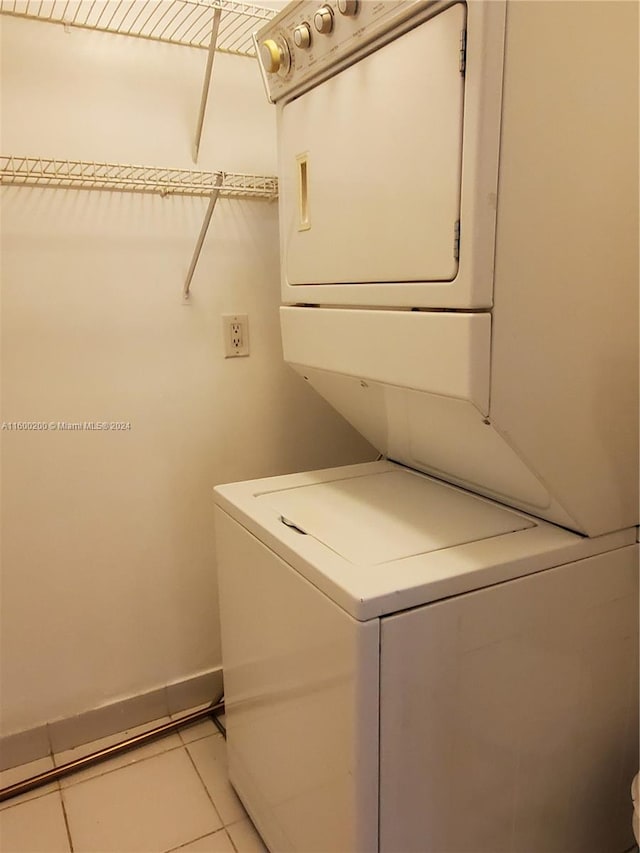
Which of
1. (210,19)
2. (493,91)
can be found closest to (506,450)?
(493,91)

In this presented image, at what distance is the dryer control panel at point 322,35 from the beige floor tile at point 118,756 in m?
1.86

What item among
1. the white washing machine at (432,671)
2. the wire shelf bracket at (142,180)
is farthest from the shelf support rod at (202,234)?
the white washing machine at (432,671)

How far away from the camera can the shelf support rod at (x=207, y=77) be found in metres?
1.52

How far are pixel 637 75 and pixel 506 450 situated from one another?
668mm

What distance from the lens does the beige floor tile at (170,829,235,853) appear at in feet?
5.20

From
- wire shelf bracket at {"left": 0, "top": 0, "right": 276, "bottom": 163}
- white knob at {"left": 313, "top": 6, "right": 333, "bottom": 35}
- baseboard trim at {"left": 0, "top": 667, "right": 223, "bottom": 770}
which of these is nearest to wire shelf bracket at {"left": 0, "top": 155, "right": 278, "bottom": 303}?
wire shelf bracket at {"left": 0, "top": 0, "right": 276, "bottom": 163}

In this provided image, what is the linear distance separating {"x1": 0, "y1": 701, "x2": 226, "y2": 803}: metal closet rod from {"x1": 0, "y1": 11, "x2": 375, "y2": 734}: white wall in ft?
0.43

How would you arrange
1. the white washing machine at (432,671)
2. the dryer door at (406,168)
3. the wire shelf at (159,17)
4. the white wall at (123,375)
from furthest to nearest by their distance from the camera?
the white wall at (123,375) < the wire shelf at (159,17) < the white washing machine at (432,671) < the dryer door at (406,168)

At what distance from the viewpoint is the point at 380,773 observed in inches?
42.0

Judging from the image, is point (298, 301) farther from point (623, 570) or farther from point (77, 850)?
point (77, 850)

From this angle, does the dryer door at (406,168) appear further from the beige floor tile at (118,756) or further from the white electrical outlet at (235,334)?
the beige floor tile at (118,756)

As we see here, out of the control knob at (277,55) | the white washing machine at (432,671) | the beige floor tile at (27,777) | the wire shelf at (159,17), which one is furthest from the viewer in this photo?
the beige floor tile at (27,777)

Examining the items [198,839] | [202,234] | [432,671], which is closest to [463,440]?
[432,671]

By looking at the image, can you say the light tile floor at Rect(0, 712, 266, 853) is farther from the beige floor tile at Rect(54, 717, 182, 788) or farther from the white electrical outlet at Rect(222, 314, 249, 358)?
the white electrical outlet at Rect(222, 314, 249, 358)
